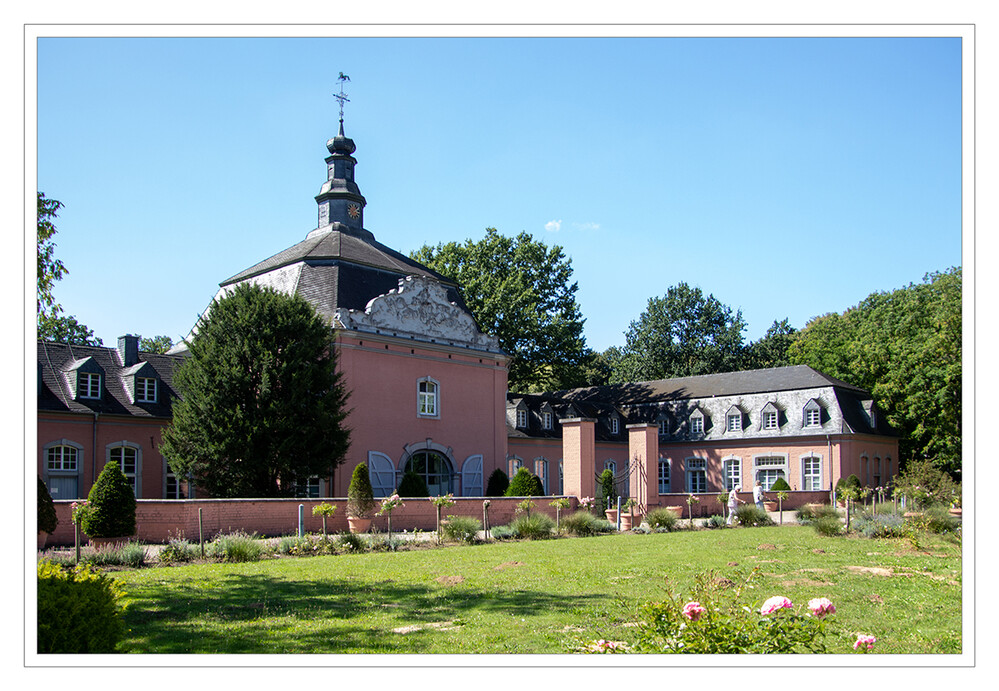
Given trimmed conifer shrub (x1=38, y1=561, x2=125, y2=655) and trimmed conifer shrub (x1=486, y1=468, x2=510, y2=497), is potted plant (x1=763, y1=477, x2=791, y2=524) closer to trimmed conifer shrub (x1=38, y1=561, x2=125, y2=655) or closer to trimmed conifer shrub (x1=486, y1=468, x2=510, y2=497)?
trimmed conifer shrub (x1=486, y1=468, x2=510, y2=497)

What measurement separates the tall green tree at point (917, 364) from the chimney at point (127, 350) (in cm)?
3404

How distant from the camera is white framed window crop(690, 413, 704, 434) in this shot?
45500 millimetres

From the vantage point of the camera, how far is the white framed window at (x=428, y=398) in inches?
1255

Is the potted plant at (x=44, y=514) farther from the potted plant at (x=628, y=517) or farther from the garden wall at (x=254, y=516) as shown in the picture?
the potted plant at (x=628, y=517)

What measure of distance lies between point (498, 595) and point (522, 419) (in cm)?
3039

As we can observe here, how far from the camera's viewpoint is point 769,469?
42469 millimetres

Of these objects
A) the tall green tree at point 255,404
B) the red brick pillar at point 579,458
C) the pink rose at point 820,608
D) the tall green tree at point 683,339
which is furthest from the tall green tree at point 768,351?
the pink rose at point 820,608

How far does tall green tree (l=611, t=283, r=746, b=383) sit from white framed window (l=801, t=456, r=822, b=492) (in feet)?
78.0

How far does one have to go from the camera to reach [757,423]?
43.5 m

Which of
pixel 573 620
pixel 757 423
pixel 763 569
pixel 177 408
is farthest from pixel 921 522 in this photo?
pixel 757 423

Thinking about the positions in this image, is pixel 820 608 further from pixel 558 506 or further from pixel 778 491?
pixel 778 491
